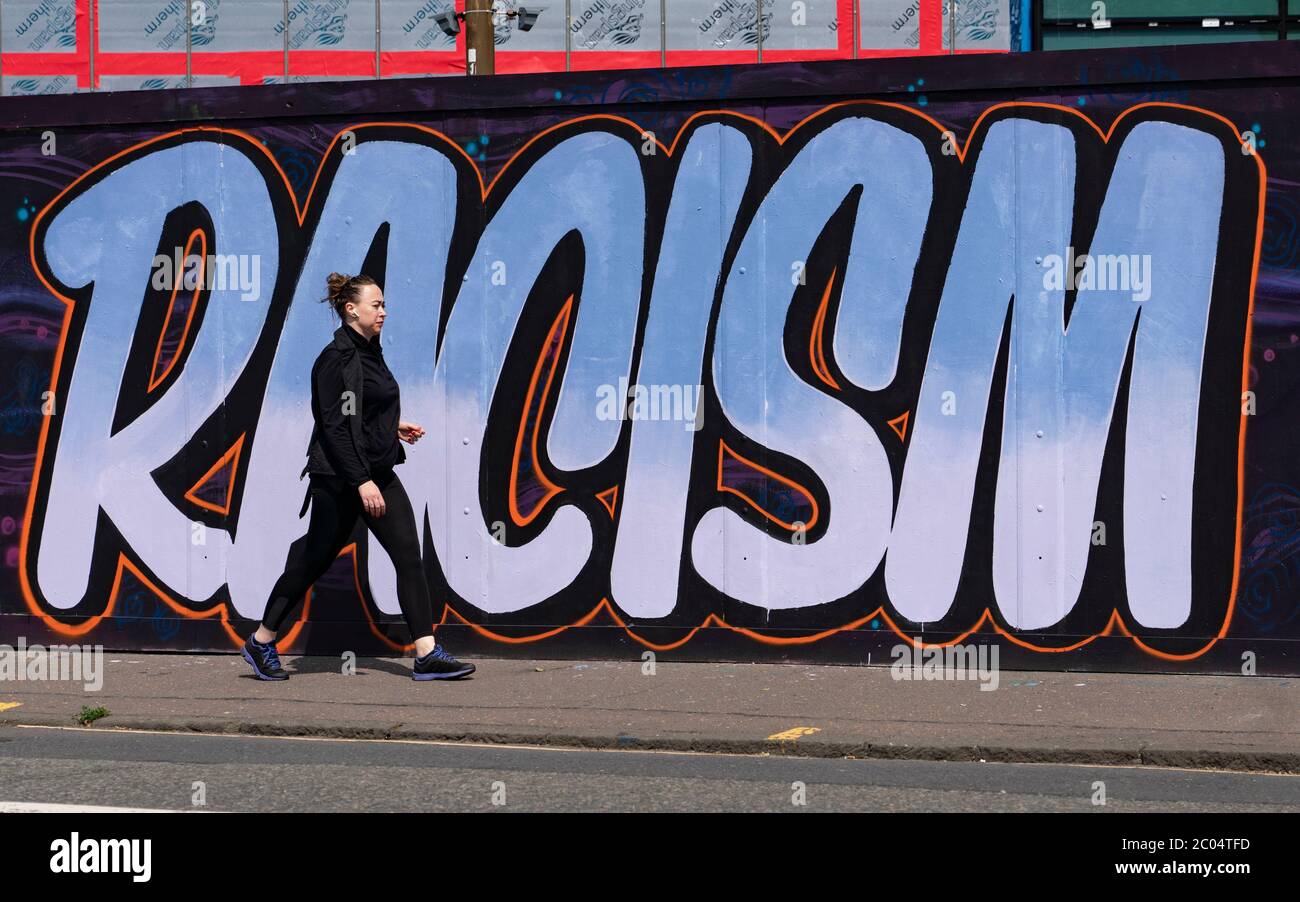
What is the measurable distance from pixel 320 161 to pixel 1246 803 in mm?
5935

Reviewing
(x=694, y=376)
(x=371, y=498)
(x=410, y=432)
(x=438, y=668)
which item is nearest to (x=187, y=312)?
(x=410, y=432)

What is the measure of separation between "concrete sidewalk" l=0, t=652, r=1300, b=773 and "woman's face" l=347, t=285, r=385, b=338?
1764 mm

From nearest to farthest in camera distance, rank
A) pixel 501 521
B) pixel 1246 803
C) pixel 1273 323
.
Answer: pixel 1246 803
pixel 1273 323
pixel 501 521

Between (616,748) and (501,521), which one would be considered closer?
(616,748)

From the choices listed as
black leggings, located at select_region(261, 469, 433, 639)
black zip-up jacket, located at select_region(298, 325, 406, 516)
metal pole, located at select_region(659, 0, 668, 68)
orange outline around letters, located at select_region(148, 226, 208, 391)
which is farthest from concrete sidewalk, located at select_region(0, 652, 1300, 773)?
metal pole, located at select_region(659, 0, 668, 68)

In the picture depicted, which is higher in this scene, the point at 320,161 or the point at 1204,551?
the point at 320,161

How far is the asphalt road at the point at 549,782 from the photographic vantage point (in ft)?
19.5

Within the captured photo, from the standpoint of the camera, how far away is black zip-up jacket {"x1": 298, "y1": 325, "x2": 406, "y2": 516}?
8391 millimetres

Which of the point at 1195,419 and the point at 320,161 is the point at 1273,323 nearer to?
the point at 1195,419

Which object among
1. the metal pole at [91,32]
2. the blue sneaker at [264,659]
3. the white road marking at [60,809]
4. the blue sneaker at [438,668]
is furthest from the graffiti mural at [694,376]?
the metal pole at [91,32]

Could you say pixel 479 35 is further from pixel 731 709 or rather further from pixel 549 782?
pixel 549 782
